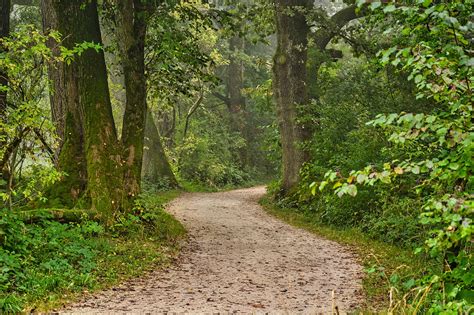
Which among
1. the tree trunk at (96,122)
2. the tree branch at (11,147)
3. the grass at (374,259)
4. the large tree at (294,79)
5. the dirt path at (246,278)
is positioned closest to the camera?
the grass at (374,259)

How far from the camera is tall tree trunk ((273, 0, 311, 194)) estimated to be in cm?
1550

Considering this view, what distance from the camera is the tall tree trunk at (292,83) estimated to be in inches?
610

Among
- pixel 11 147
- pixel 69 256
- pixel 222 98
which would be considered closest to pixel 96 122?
pixel 11 147

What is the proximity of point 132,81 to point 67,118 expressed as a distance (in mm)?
1661

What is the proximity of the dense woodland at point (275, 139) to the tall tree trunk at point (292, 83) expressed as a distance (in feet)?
0.16

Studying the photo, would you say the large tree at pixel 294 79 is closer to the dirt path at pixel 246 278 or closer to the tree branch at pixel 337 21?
the tree branch at pixel 337 21

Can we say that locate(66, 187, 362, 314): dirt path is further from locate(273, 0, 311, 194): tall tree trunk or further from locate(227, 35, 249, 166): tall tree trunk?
locate(227, 35, 249, 166): tall tree trunk

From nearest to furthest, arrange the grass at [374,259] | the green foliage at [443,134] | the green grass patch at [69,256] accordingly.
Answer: the green foliage at [443,134], the green grass patch at [69,256], the grass at [374,259]

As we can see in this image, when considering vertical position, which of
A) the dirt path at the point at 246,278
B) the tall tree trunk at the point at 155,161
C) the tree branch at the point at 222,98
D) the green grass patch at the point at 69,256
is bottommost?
the dirt path at the point at 246,278

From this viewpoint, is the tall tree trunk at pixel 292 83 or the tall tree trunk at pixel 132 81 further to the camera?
the tall tree trunk at pixel 292 83

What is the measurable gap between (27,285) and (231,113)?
26.2 m

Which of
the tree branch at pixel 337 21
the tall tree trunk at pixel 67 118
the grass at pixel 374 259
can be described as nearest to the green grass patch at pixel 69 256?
the tall tree trunk at pixel 67 118

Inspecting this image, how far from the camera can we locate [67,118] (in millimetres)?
10047

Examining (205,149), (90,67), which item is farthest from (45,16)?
(205,149)
